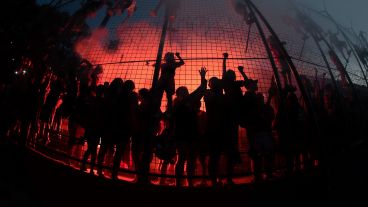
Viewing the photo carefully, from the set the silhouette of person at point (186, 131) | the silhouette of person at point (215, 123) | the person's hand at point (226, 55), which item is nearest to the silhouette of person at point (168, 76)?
the silhouette of person at point (186, 131)

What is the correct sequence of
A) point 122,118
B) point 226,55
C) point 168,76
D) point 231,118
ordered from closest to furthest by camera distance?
point 231,118
point 122,118
point 168,76
point 226,55

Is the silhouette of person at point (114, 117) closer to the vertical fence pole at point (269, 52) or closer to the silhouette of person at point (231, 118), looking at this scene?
the silhouette of person at point (231, 118)

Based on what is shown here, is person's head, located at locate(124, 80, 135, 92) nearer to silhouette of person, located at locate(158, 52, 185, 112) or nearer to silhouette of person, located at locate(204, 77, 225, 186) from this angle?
silhouette of person, located at locate(158, 52, 185, 112)

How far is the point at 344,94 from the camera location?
8.09 meters

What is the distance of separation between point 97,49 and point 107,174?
3.07 metres

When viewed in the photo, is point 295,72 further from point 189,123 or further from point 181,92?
point 189,123

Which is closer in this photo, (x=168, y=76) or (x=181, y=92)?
(x=181, y=92)

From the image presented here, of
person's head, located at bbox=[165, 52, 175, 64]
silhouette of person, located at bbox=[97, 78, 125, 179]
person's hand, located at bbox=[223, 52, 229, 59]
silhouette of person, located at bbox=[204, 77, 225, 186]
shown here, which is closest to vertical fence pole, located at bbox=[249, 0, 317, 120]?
→ person's hand, located at bbox=[223, 52, 229, 59]

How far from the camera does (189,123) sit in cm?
388

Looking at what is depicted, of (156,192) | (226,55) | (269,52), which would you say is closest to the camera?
(156,192)

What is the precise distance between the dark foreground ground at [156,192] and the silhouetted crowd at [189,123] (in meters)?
0.21

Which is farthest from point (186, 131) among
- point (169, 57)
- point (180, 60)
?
point (169, 57)

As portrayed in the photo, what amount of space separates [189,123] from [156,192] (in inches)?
53.5

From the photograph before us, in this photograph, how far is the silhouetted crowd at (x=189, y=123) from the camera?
12.9 ft
